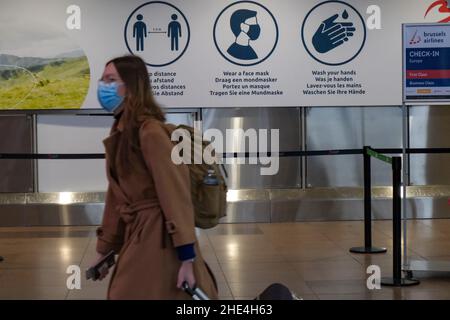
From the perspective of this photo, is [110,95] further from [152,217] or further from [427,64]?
[427,64]

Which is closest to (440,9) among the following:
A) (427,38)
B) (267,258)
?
(427,38)

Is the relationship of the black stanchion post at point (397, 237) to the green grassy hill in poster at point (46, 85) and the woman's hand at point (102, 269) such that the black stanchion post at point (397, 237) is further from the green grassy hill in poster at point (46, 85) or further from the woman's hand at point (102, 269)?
the green grassy hill in poster at point (46, 85)

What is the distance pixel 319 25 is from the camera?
11.3m

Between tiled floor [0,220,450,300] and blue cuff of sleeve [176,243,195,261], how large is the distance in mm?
3142

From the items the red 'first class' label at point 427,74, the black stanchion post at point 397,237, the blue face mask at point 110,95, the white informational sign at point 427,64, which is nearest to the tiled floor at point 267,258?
the black stanchion post at point 397,237

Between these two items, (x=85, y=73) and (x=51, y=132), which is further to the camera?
(x=51, y=132)

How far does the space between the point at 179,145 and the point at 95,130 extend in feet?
26.7

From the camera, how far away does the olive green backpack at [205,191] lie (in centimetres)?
411

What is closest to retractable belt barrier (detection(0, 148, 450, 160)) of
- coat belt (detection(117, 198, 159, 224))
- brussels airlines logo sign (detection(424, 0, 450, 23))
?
brussels airlines logo sign (detection(424, 0, 450, 23))

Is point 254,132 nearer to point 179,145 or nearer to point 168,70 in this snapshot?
point 168,70

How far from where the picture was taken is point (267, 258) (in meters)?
8.84

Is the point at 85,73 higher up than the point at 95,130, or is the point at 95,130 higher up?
the point at 85,73
